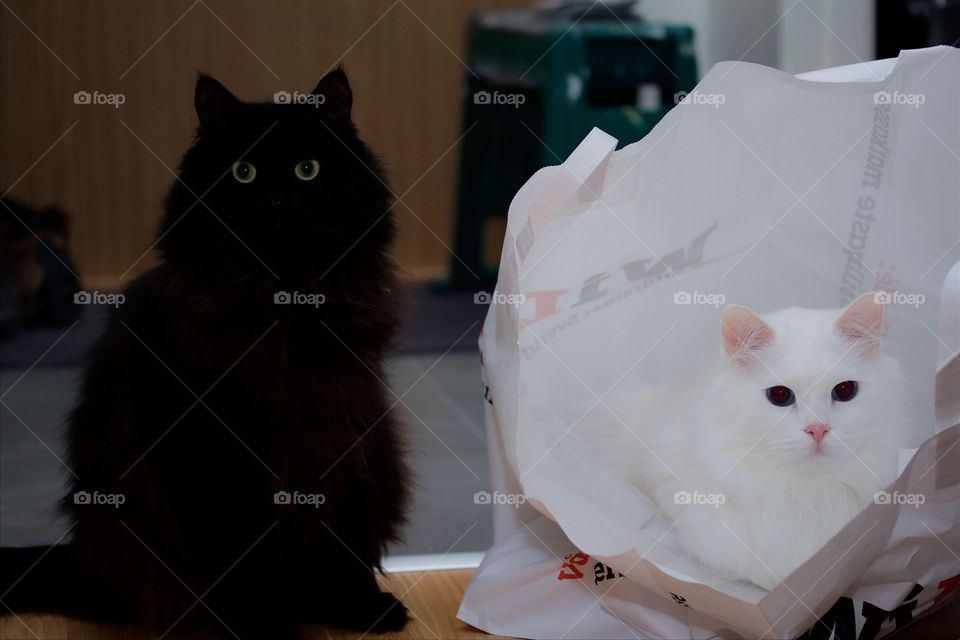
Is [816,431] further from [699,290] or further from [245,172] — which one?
[245,172]

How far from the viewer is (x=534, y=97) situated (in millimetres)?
2486

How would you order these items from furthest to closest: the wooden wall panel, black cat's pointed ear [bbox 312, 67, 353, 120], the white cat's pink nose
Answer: the wooden wall panel, black cat's pointed ear [bbox 312, 67, 353, 120], the white cat's pink nose

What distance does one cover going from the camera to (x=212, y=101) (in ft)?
3.86

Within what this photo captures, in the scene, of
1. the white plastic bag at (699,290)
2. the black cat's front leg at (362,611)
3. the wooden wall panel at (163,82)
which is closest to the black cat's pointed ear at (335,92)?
the white plastic bag at (699,290)

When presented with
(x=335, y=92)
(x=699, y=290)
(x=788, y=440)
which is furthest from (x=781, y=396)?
(x=335, y=92)

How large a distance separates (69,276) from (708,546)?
1740mm

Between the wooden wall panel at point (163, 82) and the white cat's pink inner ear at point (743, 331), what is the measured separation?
700mm

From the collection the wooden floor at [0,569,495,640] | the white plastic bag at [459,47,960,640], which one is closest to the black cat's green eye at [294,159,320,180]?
the white plastic bag at [459,47,960,640]

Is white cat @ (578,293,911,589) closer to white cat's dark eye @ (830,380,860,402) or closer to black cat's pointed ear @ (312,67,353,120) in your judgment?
white cat's dark eye @ (830,380,860,402)

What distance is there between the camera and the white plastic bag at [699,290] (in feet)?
3.74

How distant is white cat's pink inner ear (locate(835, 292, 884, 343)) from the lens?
1.12 meters

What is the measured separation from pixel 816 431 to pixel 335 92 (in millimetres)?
684

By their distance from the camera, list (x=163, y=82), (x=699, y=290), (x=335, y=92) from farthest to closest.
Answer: (x=163, y=82) < (x=699, y=290) < (x=335, y=92)

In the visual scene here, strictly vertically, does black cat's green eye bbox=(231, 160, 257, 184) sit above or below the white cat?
above
